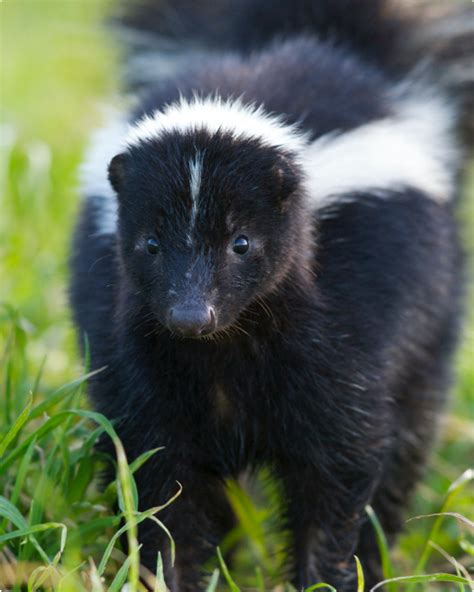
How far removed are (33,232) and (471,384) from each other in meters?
3.17

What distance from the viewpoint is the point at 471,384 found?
6.98 metres

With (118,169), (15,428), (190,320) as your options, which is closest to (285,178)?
(118,169)

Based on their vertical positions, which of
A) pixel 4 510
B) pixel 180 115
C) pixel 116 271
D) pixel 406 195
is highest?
pixel 180 115

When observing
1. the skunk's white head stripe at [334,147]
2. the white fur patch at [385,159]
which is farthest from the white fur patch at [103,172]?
the white fur patch at [385,159]

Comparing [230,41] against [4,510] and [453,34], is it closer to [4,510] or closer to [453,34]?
[453,34]

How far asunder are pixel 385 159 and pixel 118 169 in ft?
4.38

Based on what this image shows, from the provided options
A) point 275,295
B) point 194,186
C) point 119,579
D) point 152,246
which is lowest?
point 119,579

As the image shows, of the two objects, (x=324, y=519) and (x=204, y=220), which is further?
(x=324, y=519)

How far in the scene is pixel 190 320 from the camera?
3.79 meters

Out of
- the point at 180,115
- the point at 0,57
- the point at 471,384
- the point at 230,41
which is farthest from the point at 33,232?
the point at 0,57

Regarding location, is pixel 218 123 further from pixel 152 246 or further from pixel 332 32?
pixel 332 32

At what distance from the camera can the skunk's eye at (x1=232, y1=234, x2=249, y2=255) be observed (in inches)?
161

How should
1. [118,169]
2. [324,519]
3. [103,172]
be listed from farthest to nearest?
[103,172] < [324,519] < [118,169]

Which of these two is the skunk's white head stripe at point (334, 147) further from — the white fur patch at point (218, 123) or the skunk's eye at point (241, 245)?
the skunk's eye at point (241, 245)
